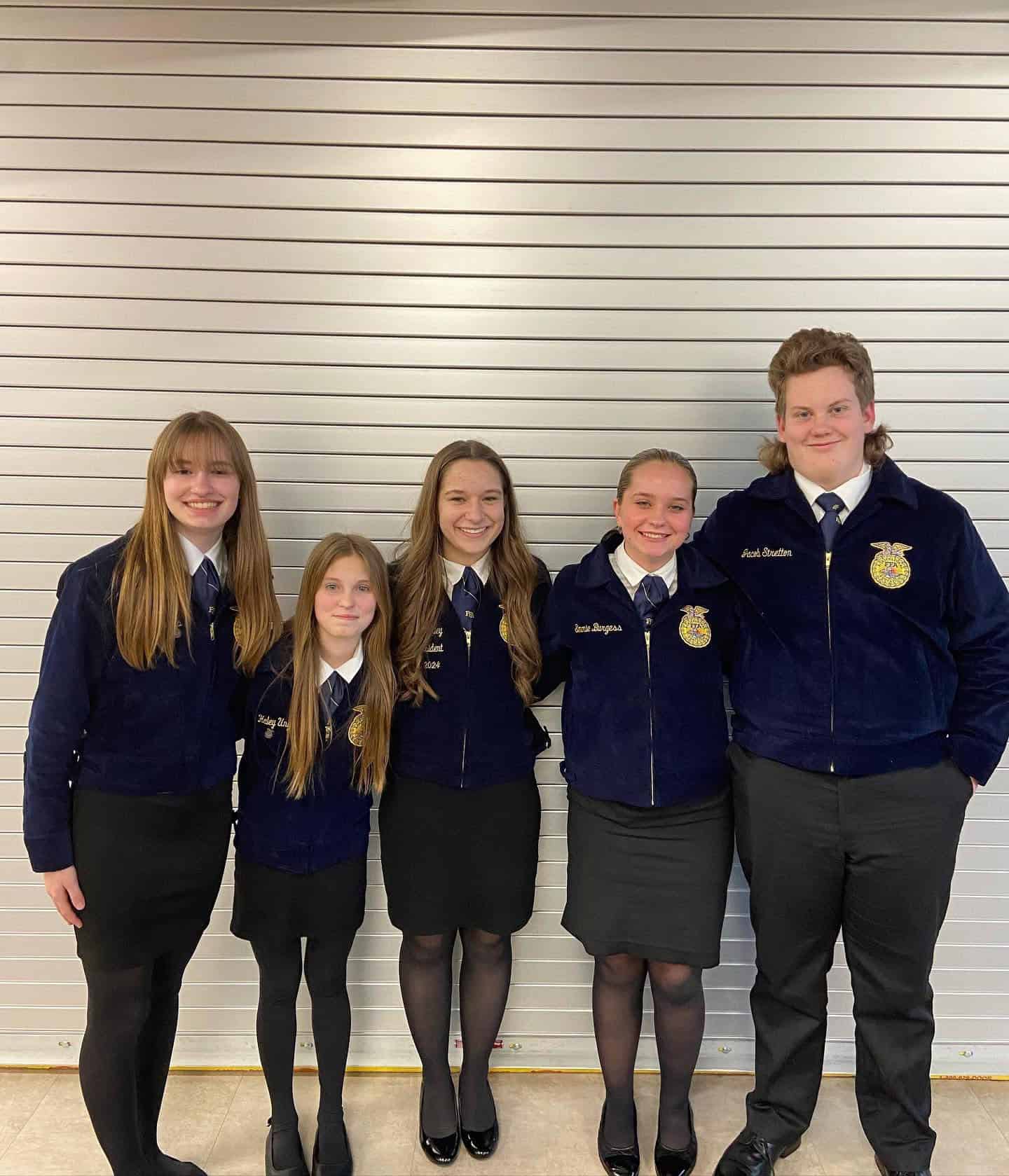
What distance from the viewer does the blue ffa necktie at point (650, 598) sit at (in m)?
2.33

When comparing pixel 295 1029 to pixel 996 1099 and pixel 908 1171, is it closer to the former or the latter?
pixel 908 1171

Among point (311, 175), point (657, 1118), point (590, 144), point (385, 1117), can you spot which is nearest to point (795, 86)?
point (590, 144)

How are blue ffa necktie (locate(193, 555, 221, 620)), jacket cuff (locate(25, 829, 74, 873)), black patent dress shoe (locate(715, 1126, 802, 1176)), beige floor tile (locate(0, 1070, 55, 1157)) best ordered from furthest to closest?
beige floor tile (locate(0, 1070, 55, 1157)) → black patent dress shoe (locate(715, 1126, 802, 1176)) → blue ffa necktie (locate(193, 555, 221, 620)) → jacket cuff (locate(25, 829, 74, 873))

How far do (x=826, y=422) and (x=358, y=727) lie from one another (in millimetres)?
1499

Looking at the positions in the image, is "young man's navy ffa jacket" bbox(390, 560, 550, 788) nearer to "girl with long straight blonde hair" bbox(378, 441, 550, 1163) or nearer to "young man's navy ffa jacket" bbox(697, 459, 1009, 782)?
"girl with long straight blonde hair" bbox(378, 441, 550, 1163)

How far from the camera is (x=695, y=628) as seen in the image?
92.2 inches

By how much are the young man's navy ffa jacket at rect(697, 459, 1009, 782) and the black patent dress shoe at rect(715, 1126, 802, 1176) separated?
1.15 meters

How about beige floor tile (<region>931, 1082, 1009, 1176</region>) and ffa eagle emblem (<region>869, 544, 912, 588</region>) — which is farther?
beige floor tile (<region>931, 1082, 1009, 1176</region>)

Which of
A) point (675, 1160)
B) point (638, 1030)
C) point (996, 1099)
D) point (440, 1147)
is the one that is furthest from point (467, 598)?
point (996, 1099)

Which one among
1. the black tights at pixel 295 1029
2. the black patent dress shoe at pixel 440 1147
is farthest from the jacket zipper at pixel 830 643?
the black patent dress shoe at pixel 440 1147

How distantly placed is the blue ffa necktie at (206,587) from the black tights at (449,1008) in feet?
3.72

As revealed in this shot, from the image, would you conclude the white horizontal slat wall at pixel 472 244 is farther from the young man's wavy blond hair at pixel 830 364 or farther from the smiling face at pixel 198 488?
the smiling face at pixel 198 488

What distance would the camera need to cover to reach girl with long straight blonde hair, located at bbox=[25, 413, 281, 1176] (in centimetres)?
206

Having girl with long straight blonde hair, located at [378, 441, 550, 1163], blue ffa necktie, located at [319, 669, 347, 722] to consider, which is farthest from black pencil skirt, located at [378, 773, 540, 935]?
blue ffa necktie, located at [319, 669, 347, 722]
